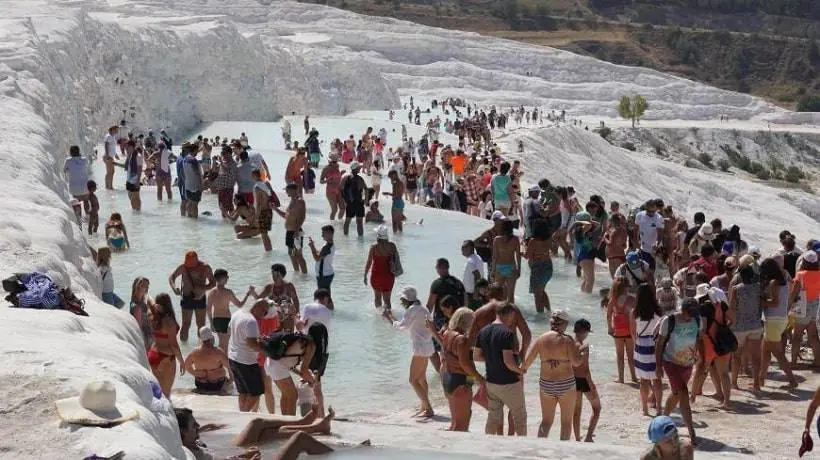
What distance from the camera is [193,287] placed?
39.1 feet

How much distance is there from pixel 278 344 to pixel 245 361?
0.55 meters

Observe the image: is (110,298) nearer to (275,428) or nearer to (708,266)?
(275,428)

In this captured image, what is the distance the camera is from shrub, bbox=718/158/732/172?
6844 cm

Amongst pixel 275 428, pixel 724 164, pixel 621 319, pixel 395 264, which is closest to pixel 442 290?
pixel 621 319

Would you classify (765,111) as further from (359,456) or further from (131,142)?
(359,456)

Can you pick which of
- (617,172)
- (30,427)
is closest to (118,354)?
(30,427)

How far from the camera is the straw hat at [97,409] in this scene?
554cm

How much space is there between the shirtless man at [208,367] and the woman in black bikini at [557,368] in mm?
2507

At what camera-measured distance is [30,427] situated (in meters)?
5.66

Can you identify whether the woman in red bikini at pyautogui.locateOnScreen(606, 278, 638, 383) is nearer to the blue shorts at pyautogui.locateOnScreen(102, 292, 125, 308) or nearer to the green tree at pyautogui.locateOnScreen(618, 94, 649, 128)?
the blue shorts at pyautogui.locateOnScreen(102, 292, 125, 308)

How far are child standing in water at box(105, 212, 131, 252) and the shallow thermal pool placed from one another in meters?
0.13

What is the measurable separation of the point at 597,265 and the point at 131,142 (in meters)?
7.03

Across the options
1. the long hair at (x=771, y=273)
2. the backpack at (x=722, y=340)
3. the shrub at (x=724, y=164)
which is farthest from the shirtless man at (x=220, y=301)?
the shrub at (x=724, y=164)

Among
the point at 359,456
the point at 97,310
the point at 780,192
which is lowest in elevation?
the point at 780,192
